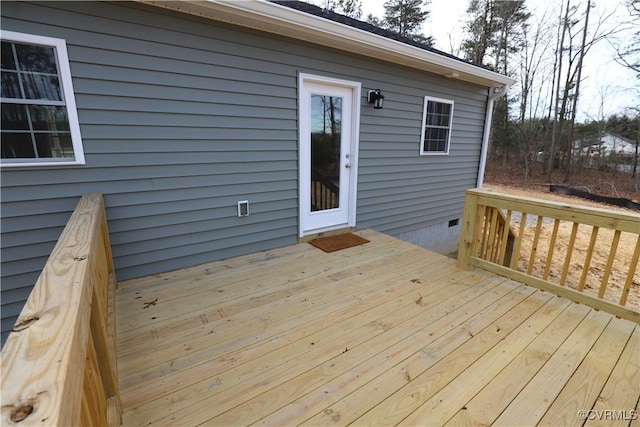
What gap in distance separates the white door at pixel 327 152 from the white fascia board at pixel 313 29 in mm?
432

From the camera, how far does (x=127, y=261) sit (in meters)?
2.70

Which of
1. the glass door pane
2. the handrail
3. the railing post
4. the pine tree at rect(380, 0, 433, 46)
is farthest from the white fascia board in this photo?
the pine tree at rect(380, 0, 433, 46)

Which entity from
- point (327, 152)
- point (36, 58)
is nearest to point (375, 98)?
point (327, 152)

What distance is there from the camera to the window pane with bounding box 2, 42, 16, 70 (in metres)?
2.02

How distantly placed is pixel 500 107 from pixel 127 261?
1634 cm

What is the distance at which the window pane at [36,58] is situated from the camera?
207 cm

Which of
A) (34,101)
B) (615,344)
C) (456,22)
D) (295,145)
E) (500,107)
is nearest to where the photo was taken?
(615,344)

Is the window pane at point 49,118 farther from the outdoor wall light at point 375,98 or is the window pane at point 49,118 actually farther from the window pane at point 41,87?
the outdoor wall light at point 375,98

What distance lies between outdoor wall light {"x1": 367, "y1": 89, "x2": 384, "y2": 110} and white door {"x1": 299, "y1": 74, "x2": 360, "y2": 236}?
0.19 metres

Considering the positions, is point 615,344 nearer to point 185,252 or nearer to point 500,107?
point 185,252

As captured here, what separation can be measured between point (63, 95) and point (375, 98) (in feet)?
10.6

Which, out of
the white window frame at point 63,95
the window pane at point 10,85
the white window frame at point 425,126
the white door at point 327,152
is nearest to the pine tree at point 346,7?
the white window frame at point 425,126

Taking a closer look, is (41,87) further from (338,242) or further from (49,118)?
(338,242)

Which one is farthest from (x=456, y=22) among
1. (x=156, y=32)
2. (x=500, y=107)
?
(x=156, y=32)
